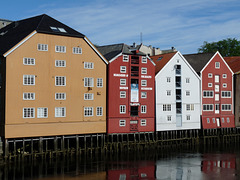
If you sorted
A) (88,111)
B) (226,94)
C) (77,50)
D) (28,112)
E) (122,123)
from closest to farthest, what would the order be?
(28,112), (77,50), (88,111), (122,123), (226,94)

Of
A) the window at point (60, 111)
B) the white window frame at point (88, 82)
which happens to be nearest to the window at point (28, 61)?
the window at point (60, 111)

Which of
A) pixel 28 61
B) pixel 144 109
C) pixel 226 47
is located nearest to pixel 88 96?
pixel 28 61

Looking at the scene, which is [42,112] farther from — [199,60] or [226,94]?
[226,94]

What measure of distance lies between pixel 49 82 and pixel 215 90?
33.6 metres

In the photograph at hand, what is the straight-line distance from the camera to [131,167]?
134 ft

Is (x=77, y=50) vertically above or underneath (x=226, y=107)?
above

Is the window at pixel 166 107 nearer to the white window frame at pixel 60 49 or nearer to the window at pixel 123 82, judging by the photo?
the window at pixel 123 82

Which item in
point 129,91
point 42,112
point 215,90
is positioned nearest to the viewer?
point 42,112

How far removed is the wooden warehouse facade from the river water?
4376 millimetres

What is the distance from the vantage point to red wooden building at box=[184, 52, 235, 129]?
208ft

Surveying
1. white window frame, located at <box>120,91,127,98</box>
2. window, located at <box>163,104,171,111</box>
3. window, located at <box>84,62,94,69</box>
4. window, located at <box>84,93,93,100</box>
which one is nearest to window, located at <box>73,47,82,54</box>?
window, located at <box>84,62,94,69</box>

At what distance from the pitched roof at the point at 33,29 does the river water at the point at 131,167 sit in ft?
50.0

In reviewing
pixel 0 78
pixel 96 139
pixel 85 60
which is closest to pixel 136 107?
pixel 96 139

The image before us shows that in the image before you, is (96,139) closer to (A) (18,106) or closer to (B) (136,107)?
(B) (136,107)
